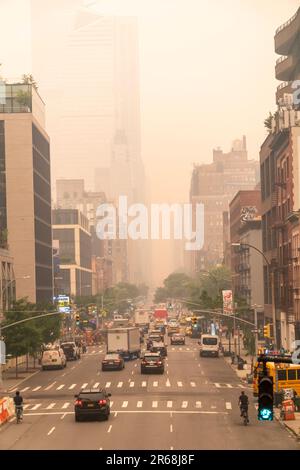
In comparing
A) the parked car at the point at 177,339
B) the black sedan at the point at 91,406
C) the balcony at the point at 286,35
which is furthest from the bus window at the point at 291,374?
the parked car at the point at 177,339

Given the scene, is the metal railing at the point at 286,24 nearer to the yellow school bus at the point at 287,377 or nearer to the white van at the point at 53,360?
the white van at the point at 53,360

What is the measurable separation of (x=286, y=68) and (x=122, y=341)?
148ft

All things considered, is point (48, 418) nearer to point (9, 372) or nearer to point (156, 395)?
point (156, 395)

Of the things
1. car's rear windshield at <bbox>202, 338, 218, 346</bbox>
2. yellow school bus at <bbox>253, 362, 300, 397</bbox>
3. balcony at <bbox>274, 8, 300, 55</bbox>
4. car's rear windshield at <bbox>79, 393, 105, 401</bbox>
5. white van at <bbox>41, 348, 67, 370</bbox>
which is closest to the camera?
car's rear windshield at <bbox>79, 393, 105, 401</bbox>

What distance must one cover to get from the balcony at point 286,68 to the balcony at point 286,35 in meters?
1.31

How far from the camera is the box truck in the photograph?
87625 millimetres

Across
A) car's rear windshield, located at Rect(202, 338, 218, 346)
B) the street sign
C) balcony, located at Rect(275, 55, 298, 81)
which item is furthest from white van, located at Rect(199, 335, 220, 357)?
balcony, located at Rect(275, 55, 298, 81)

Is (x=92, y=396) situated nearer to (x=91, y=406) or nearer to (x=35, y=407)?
(x=91, y=406)

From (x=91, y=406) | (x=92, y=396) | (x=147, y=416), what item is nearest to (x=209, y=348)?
(x=147, y=416)

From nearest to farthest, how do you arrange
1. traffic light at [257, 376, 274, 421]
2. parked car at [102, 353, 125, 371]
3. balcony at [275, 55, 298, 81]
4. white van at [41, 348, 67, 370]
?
traffic light at [257, 376, 274, 421], parked car at [102, 353, 125, 371], white van at [41, 348, 67, 370], balcony at [275, 55, 298, 81]

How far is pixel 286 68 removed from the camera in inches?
4441

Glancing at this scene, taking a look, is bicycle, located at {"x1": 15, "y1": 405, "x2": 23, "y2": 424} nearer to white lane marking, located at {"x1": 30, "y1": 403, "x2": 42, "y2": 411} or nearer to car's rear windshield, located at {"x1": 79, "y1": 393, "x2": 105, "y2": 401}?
car's rear windshield, located at {"x1": 79, "y1": 393, "x2": 105, "y2": 401}

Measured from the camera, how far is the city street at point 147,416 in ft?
118

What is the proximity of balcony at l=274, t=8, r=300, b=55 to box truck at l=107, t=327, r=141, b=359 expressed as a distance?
136 feet
